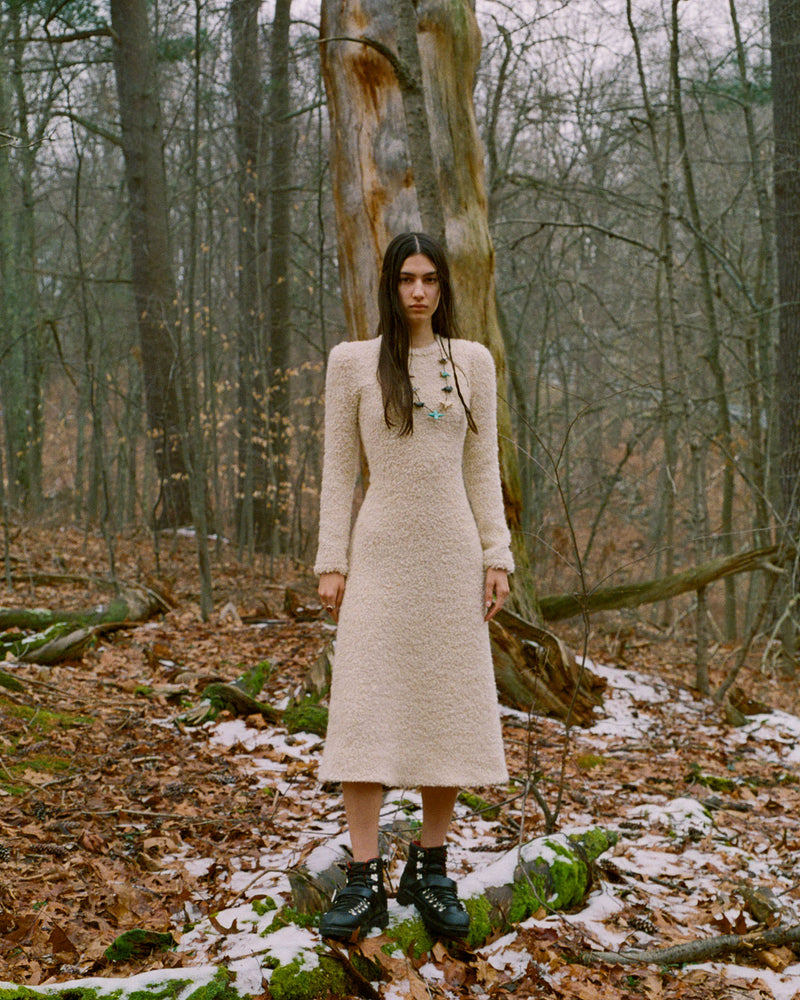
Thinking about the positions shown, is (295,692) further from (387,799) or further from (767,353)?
(767,353)

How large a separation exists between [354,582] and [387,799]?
162 cm

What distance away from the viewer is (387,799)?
13.2ft

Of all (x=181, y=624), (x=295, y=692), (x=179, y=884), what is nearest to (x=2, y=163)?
(x=181, y=624)

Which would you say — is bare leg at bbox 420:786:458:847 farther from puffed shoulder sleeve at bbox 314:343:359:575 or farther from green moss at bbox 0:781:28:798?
green moss at bbox 0:781:28:798

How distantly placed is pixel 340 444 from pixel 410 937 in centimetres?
157

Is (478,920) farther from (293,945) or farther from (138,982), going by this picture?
(138,982)

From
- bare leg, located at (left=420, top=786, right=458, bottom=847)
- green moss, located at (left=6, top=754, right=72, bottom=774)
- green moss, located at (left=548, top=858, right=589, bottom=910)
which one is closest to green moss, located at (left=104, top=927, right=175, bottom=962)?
bare leg, located at (left=420, top=786, right=458, bottom=847)

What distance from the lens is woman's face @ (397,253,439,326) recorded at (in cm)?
290

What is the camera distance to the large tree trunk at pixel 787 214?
8.79m

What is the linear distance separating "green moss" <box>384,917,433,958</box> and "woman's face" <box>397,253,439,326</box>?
6.39 ft

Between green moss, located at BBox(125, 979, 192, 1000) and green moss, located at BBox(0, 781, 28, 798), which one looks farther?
green moss, located at BBox(0, 781, 28, 798)

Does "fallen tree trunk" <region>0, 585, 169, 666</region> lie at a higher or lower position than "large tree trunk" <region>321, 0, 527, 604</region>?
lower

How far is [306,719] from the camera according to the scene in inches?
202

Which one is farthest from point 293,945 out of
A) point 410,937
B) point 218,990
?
point 410,937
